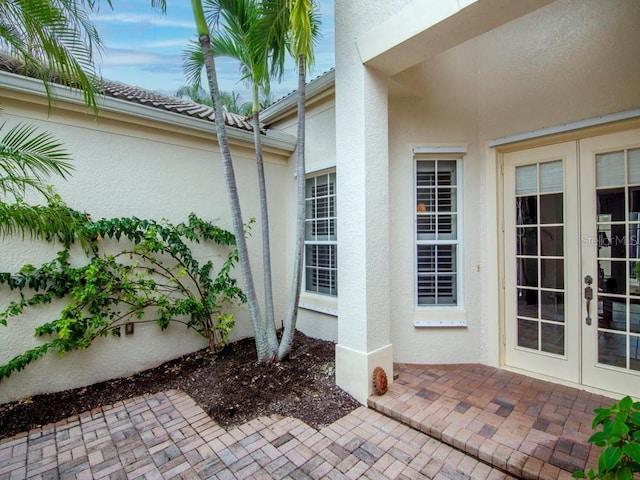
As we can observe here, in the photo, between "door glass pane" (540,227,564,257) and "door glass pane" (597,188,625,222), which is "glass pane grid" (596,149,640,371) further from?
"door glass pane" (540,227,564,257)

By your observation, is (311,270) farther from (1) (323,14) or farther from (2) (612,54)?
(2) (612,54)

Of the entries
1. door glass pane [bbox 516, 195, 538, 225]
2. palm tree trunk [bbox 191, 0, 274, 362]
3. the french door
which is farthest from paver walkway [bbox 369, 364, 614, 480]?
door glass pane [bbox 516, 195, 538, 225]

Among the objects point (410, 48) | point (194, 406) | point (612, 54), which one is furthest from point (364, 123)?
point (194, 406)

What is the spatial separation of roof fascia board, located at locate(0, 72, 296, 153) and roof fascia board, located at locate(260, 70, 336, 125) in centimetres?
56

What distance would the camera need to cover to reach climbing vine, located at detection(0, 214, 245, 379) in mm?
3920

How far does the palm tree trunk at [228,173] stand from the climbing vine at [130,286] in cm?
77

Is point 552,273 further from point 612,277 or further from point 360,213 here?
point 360,213

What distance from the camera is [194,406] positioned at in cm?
381

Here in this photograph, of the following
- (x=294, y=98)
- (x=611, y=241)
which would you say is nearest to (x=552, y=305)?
(x=611, y=241)

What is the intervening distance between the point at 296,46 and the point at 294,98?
7.59ft

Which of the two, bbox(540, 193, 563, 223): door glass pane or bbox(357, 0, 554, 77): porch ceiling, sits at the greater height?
bbox(357, 0, 554, 77): porch ceiling

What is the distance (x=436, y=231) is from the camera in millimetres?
4676

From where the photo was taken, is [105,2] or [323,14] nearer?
[105,2]

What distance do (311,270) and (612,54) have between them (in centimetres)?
527
